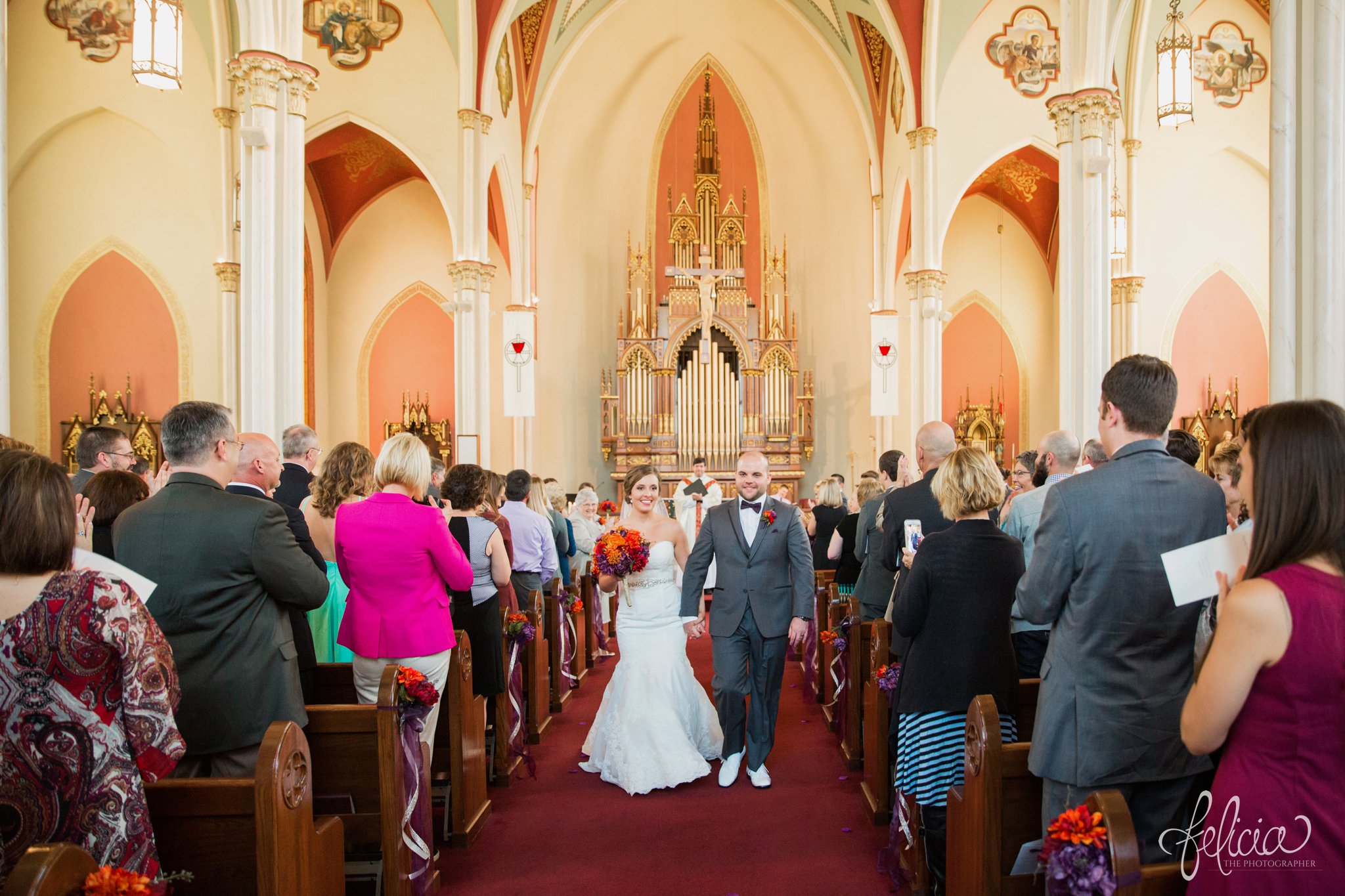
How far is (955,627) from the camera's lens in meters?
3.21

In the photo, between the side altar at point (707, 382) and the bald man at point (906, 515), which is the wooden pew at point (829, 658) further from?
the side altar at point (707, 382)

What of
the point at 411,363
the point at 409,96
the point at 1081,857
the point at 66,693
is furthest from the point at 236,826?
the point at 411,363

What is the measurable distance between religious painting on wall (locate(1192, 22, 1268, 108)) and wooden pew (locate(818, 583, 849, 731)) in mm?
12453

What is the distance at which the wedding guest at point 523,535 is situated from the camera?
5.81 metres

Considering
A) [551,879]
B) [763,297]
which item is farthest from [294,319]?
[763,297]

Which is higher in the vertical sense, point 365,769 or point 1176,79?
point 1176,79

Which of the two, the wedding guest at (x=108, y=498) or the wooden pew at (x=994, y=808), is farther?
the wedding guest at (x=108, y=498)

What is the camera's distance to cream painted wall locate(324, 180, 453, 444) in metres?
17.4

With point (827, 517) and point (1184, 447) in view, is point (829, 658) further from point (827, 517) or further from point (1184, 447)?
point (1184, 447)

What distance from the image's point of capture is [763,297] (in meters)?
18.0

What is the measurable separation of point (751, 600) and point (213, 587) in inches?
106

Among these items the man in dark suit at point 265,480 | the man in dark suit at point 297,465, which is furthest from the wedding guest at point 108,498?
the man in dark suit at point 297,465

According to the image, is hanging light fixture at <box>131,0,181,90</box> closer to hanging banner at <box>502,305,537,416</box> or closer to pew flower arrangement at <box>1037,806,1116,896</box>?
hanging banner at <box>502,305,537,416</box>

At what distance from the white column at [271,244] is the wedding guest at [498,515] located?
2.87 meters
